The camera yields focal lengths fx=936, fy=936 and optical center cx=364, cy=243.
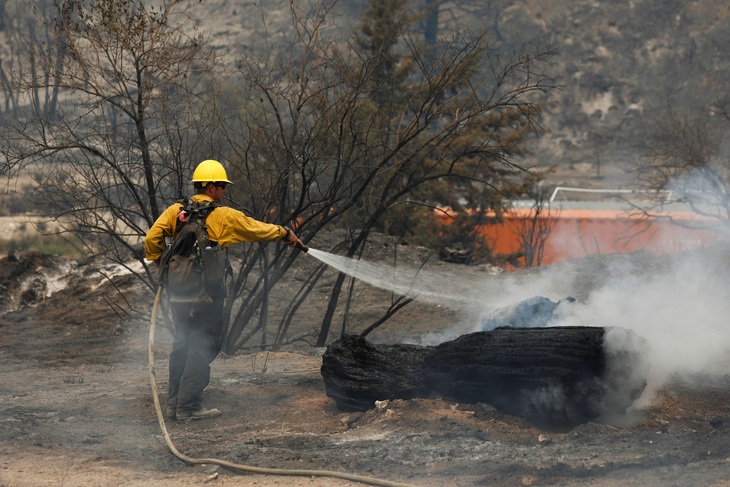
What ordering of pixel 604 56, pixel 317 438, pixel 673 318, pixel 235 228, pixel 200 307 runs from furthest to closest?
1. pixel 604 56
2. pixel 673 318
3. pixel 200 307
4. pixel 235 228
5. pixel 317 438

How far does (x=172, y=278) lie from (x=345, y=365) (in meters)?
1.43

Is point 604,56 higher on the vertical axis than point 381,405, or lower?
higher

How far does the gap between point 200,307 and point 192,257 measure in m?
0.36

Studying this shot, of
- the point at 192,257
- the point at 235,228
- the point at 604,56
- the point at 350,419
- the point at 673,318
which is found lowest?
the point at 350,419

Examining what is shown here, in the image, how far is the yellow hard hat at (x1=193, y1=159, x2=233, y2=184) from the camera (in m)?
6.66

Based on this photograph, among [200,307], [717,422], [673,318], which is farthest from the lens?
[673,318]

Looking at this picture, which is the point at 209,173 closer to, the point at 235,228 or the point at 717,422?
the point at 235,228

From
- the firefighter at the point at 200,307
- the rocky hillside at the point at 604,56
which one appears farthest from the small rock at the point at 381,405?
the rocky hillside at the point at 604,56

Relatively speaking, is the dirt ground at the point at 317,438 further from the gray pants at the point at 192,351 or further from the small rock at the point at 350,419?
the gray pants at the point at 192,351

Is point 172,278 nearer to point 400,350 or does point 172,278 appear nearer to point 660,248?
point 400,350

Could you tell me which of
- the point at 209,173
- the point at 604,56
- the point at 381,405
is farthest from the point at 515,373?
the point at 604,56

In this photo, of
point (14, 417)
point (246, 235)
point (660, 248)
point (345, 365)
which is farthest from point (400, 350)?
point (660, 248)

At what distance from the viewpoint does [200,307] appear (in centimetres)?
662

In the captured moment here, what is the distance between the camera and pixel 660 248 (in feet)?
84.4
